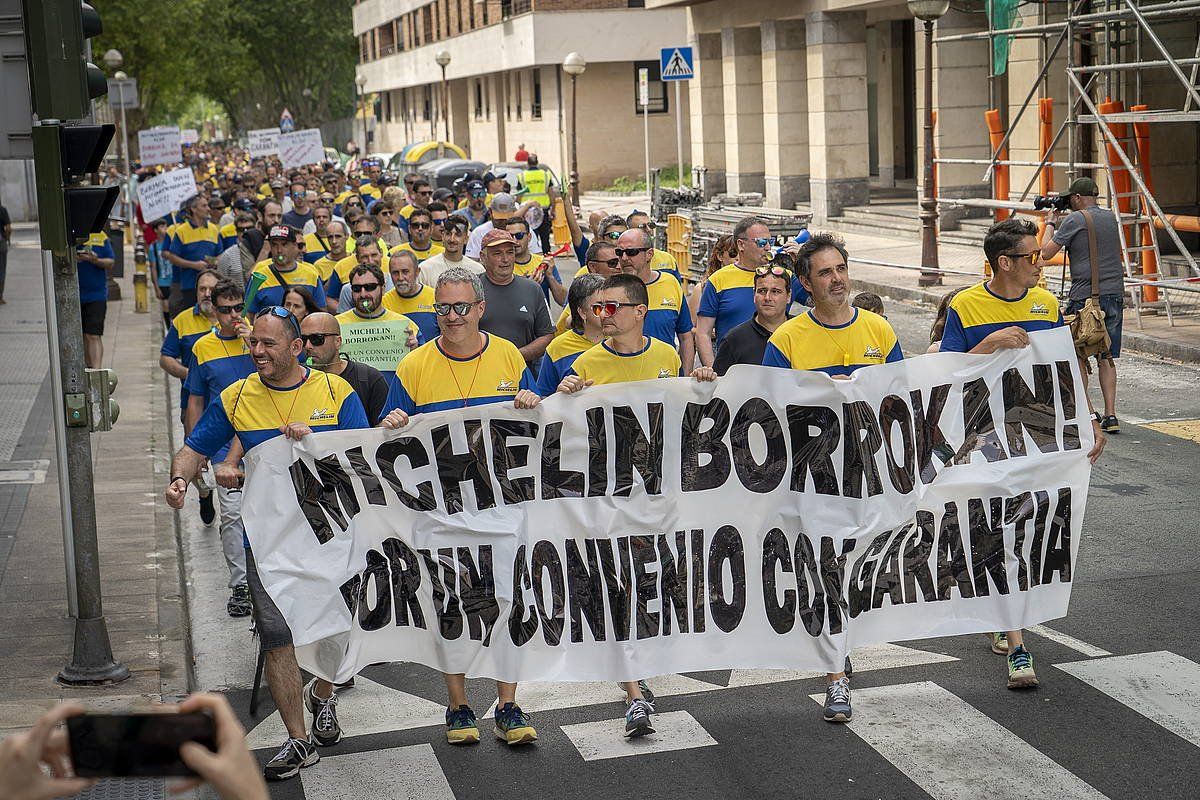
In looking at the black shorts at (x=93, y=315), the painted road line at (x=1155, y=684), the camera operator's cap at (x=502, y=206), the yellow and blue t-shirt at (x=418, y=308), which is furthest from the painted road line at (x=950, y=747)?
the black shorts at (x=93, y=315)

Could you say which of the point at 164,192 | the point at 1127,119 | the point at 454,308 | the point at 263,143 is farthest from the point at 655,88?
the point at 454,308

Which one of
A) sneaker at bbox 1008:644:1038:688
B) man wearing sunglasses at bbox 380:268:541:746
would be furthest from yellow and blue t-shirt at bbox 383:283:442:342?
sneaker at bbox 1008:644:1038:688

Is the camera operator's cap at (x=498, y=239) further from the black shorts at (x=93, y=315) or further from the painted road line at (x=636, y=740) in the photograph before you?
the black shorts at (x=93, y=315)

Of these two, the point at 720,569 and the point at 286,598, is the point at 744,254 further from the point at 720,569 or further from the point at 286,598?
the point at 286,598

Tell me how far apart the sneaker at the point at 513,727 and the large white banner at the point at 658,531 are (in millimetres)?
154

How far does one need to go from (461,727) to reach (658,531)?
117 centimetres

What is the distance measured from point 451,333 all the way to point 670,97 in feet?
151

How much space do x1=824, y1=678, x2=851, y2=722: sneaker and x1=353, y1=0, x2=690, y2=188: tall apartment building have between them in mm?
40552

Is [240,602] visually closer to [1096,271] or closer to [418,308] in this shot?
[418,308]

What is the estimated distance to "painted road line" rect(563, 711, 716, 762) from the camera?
20.8 feet

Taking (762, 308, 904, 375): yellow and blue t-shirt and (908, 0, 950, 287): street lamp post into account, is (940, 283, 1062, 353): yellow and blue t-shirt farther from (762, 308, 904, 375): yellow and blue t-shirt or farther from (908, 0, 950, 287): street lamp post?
(908, 0, 950, 287): street lamp post

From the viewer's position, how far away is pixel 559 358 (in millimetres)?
7781

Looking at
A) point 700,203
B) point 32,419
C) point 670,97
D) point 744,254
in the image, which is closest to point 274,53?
point 670,97

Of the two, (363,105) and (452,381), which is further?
(363,105)
